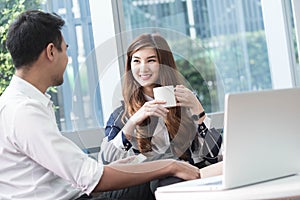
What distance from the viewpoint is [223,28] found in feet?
12.4

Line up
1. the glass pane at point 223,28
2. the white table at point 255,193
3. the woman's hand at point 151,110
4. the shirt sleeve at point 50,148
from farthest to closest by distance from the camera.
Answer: the glass pane at point 223,28, the woman's hand at point 151,110, the shirt sleeve at point 50,148, the white table at point 255,193

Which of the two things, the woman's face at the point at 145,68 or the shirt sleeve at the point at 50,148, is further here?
the woman's face at the point at 145,68

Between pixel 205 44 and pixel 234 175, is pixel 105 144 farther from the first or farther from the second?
pixel 205 44

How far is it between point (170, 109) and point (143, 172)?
0.70 feet

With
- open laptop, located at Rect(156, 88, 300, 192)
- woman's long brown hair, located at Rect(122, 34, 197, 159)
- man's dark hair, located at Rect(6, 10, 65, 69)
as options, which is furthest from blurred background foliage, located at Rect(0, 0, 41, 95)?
open laptop, located at Rect(156, 88, 300, 192)

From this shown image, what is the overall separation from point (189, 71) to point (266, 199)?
1.02m

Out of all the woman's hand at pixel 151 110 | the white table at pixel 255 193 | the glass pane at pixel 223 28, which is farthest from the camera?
the glass pane at pixel 223 28

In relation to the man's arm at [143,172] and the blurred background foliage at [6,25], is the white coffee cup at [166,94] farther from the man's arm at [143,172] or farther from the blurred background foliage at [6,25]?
the blurred background foliage at [6,25]

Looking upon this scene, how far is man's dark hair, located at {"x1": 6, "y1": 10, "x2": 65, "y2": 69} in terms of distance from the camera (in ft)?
6.29

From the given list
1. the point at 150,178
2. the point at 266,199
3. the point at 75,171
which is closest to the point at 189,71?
the point at 150,178

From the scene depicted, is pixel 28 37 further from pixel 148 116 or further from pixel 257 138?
Result: pixel 257 138

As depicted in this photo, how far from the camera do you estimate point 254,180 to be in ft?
4.50

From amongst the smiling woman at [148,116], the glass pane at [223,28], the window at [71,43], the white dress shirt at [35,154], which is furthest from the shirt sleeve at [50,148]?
the glass pane at [223,28]

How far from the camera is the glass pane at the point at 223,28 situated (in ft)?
11.7
